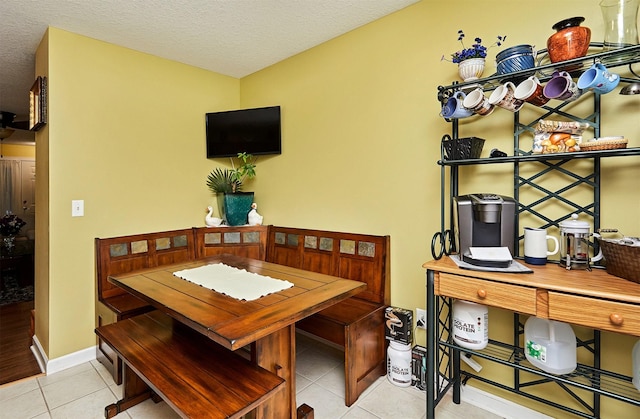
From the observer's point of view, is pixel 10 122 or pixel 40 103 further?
pixel 10 122

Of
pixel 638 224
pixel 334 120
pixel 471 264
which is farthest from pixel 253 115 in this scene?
pixel 638 224

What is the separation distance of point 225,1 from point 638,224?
2604mm

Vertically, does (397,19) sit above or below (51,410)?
above

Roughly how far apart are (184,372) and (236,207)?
1745 mm

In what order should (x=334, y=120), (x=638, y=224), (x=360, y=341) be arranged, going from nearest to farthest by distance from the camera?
(x=638, y=224) < (x=360, y=341) < (x=334, y=120)

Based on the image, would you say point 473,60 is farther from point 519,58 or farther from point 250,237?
point 250,237

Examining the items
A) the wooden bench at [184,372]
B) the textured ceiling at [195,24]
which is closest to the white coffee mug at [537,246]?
the wooden bench at [184,372]

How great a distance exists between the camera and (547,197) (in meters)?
1.64

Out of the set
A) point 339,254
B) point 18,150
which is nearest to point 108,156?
point 339,254

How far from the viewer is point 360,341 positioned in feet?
6.36

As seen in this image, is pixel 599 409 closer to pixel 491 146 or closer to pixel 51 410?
pixel 491 146

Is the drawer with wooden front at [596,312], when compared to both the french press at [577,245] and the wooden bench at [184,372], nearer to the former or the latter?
the french press at [577,245]

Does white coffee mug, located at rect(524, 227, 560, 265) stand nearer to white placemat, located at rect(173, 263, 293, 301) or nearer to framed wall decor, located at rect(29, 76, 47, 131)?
white placemat, located at rect(173, 263, 293, 301)

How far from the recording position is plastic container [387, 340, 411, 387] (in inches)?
79.7
